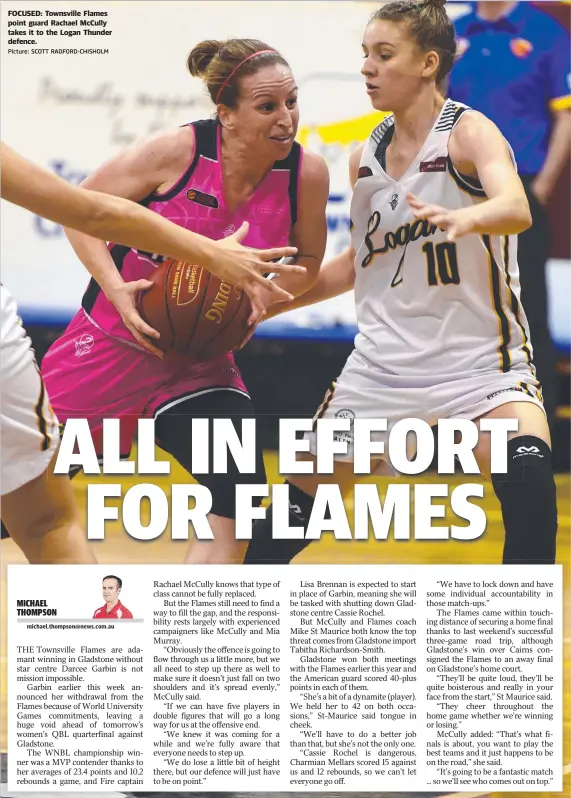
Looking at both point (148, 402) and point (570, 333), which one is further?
point (570, 333)

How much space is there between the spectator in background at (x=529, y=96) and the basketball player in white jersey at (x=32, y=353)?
0.94m

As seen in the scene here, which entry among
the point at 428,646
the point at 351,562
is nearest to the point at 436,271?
the point at 351,562

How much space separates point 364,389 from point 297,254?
21.3 inches

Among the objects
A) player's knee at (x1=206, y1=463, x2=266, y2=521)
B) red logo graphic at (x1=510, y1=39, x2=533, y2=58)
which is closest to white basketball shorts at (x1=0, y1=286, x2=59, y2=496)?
player's knee at (x1=206, y1=463, x2=266, y2=521)

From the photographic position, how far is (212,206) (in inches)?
153

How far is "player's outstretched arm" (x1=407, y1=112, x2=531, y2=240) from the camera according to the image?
3232mm

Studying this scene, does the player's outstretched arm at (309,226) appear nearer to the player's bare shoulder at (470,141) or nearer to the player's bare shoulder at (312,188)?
the player's bare shoulder at (312,188)

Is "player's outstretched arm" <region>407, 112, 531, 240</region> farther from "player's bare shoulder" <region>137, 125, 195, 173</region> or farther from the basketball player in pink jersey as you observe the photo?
"player's bare shoulder" <region>137, 125, 195, 173</region>

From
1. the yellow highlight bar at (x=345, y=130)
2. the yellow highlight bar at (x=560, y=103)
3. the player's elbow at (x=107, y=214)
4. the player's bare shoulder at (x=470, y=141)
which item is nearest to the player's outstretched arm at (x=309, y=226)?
the yellow highlight bar at (x=345, y=130)

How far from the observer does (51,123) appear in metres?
3.91

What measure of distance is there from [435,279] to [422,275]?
47 millimetres

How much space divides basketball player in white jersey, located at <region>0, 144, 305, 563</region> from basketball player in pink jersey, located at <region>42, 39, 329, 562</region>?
214 mm

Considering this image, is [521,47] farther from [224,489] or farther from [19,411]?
[19,411]

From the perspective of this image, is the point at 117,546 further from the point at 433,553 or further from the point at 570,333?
the point at 570,333
